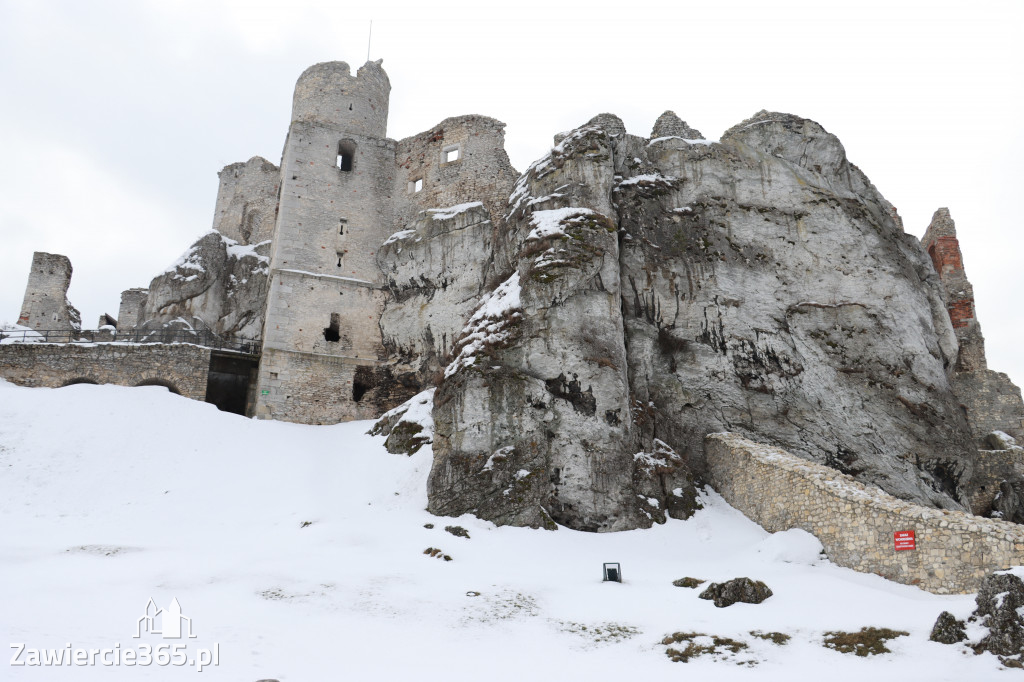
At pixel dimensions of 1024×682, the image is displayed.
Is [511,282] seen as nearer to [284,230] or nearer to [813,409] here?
[813,409]

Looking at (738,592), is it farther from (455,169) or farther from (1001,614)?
(455,169)

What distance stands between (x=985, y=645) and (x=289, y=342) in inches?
848

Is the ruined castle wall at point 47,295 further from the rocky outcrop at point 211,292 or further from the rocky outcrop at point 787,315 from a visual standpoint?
the rocky outcrop at point 787,315

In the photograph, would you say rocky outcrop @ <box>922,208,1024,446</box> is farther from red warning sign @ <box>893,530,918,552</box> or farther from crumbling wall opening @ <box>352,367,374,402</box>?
crumbling wall opening @ <box>352,367,374,402</box>

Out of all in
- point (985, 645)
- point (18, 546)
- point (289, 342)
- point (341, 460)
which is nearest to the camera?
point (985, 645)

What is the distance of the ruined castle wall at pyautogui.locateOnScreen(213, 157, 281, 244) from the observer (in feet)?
106

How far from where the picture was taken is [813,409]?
18.1 meters

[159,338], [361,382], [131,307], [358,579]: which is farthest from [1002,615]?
[131,307]

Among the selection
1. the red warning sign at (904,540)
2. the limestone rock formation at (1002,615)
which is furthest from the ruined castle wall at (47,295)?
the limestone rock formation at (1002,615)

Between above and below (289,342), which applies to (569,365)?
below

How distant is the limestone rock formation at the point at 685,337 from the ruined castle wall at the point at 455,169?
5.39 metres

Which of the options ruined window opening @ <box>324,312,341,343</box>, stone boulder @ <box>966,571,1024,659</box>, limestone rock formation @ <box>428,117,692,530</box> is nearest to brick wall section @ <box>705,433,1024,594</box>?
stone boulder @ <box>966,571,1024,659</box>

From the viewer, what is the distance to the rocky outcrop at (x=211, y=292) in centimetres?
2836

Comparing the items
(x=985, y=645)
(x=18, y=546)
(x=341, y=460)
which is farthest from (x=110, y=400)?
(x=985, y=645)
